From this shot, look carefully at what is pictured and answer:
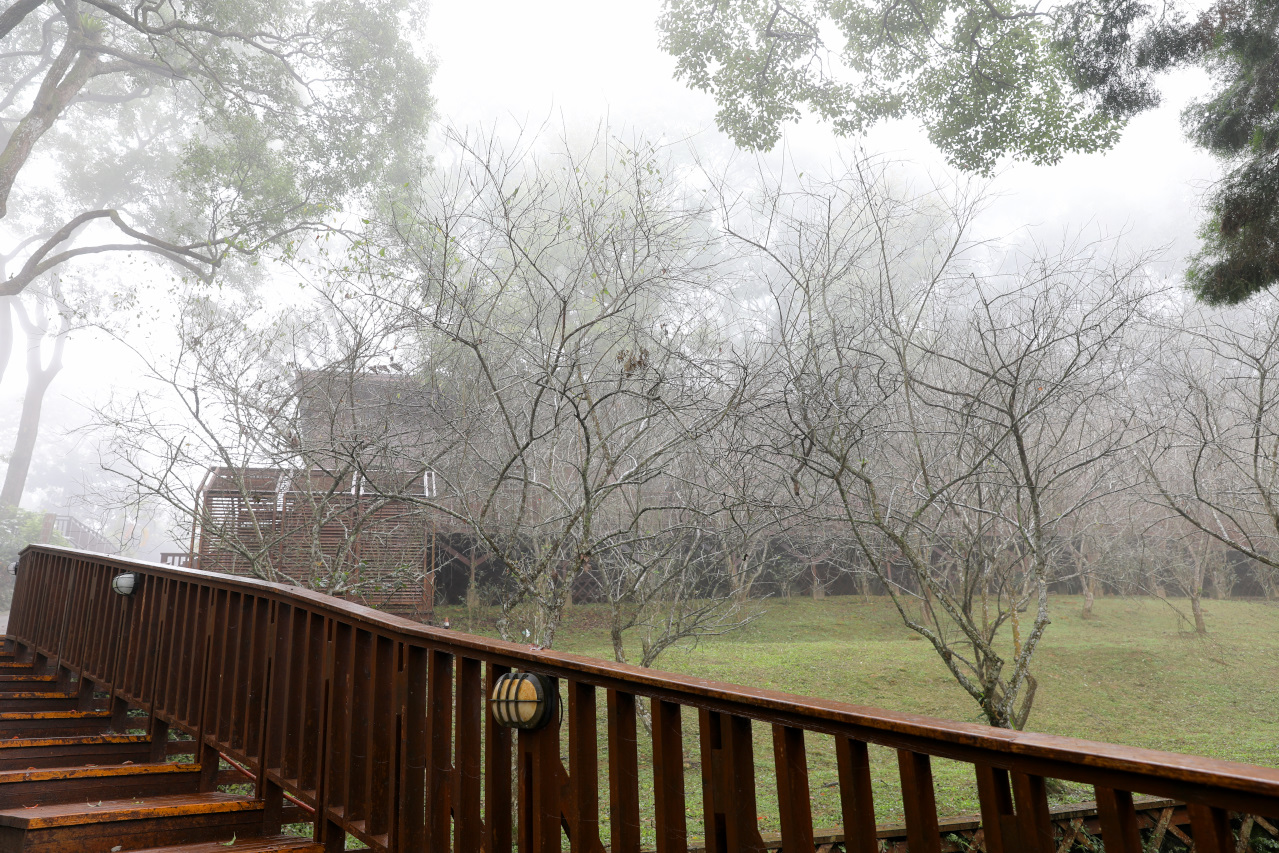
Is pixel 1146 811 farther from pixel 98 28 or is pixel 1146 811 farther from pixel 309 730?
pixel 98 28

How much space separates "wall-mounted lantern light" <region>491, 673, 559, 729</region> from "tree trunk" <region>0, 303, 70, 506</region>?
27.8m

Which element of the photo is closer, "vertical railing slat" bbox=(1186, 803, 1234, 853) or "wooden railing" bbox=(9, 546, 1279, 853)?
"vertical railing slat" bbox=(1186, 803, 1234, 853)

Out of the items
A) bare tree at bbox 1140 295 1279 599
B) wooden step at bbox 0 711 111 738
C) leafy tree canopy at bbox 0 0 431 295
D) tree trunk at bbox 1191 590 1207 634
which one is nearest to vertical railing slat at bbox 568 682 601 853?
wooden step at bbox 0 711 111 738

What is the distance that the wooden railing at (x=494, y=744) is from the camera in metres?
1.03

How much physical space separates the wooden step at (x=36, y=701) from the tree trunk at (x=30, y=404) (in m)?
23.4

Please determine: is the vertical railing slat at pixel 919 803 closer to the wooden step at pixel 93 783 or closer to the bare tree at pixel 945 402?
the wooden step at pixel 93 783

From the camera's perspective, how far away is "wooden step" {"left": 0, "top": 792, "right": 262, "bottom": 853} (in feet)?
8.02

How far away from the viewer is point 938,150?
8500mm

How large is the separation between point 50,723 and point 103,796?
1.43m

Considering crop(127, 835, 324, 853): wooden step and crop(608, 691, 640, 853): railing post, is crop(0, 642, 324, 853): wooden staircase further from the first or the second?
crop(608, 691, 640, 853): railing post

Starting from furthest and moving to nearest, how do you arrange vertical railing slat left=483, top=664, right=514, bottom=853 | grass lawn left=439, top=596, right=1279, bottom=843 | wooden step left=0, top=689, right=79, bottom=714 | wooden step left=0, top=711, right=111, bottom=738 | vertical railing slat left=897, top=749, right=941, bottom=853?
grass lawn left=439, top=596, right=1279, bottom=843
wooden step left=0, top=689, right=79, bottom=714
wooden step left=0, top=711, right=111, bottom=738
vertical railing slat left=483, top=664, right=514, bottom=853
vertical railing slat left=897, top=749, right=941, bottom=853

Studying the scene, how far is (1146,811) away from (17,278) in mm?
16757

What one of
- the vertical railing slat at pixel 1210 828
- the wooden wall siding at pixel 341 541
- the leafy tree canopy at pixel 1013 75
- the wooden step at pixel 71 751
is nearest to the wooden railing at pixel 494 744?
the vertical railing slat at pixel 1210 828

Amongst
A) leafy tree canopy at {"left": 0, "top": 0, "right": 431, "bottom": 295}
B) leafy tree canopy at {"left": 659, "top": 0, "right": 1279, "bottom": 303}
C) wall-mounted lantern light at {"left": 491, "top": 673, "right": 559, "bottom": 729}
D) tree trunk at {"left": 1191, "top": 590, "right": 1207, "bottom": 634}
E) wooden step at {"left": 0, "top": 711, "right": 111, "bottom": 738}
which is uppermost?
leafy tree canopy at {"left": 0, "top": 0, "right": 431, "bottom": 295}
